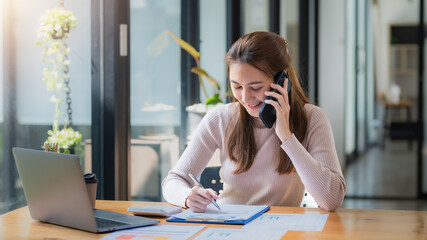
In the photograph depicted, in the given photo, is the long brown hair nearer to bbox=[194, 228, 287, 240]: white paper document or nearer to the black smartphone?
the black smartphone

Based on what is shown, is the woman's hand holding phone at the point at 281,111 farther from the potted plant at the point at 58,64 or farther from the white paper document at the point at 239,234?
the potted plant at the point at 58,64

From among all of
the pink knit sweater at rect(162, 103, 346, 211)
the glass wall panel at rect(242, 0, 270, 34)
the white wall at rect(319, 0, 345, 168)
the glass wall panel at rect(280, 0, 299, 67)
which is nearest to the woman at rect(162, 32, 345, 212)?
the pink knit sweater at rect(162, 103, 346, 211)

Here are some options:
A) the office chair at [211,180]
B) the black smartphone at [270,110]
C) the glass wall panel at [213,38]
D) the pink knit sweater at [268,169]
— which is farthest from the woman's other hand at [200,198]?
the glass wall panel at [213,38]

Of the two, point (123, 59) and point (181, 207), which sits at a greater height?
point (123, 59)

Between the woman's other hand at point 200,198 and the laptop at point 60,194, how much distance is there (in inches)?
6.5

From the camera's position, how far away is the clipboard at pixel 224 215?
159 cm

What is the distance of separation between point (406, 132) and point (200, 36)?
5.56 m

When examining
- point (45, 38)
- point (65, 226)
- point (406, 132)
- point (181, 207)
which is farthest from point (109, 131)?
point (406, 132)

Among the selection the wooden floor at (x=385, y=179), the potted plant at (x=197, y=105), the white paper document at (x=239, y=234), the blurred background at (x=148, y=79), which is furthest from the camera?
the wooden floor at (x=385, y=179)

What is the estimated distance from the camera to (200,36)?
3834 millimetres

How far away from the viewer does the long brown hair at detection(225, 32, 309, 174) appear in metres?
1.98

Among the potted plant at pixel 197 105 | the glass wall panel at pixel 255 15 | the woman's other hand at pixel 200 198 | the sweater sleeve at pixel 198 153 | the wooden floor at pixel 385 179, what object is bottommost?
the wooden floor at pixel 385 179

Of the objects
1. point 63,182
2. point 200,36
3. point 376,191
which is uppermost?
point 200,36

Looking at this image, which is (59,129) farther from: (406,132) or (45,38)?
(406,132)
